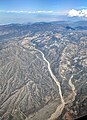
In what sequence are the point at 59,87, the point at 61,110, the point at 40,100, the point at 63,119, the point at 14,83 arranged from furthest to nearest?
the point at 14,83 < the point at 59,87 < the point at 40,100 < the point at 61,110 < the point at 63,119

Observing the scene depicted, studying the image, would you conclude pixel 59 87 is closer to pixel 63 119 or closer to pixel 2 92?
pixel 2 92

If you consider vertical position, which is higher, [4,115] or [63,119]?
[63,119]

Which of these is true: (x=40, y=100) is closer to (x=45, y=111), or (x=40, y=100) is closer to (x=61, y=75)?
(x=45, y=111)

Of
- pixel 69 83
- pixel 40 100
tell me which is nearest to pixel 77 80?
pixel 69 83

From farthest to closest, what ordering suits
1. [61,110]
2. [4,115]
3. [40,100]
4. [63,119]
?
1. [40,100]
2. [4,115]
3. [61,110]
4. [63,119]

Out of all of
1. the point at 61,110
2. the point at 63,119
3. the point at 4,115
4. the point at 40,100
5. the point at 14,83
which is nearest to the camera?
the point at 63,119

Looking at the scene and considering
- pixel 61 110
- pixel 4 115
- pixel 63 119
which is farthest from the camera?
pixel 4 115

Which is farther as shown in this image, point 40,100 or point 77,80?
point 77,80

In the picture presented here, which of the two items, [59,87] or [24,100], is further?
[59,87]

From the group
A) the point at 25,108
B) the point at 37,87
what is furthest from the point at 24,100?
the point at 37,87
